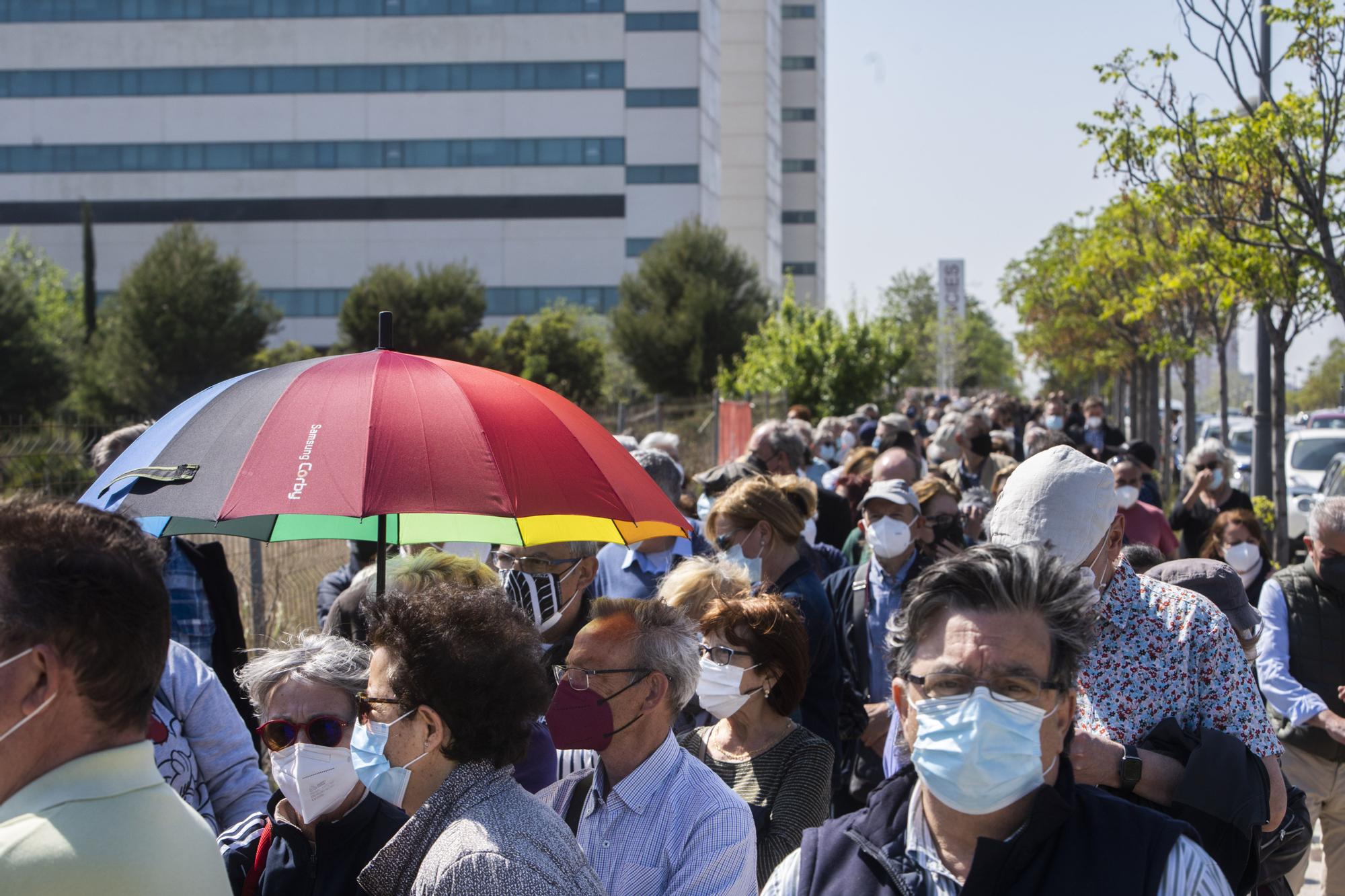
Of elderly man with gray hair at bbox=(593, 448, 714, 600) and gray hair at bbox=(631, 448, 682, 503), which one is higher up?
gray hair at bbox=(631, 448, 682, 503)

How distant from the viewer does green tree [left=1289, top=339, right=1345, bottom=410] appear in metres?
73.8

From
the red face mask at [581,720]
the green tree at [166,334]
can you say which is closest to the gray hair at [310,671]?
the red face mask at [581,720]

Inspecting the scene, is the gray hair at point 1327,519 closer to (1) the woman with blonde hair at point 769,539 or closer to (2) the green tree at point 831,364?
(1) the woman with blonde hair at point 769,539

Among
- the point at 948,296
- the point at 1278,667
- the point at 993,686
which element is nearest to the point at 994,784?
the point at 993,686

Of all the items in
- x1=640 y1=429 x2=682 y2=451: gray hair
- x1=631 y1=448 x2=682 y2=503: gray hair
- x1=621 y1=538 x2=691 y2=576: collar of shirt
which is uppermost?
x1=640 y1=429 x2=682 y2=451: gray hair

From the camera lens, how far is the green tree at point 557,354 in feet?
165

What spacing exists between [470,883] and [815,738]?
1.91 meters

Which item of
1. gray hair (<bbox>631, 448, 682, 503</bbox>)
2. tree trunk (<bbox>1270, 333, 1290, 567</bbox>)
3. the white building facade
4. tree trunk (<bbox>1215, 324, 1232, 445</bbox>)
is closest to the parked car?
tree trunk (<bbox>1215, 324, 1232, 445</bbox>)

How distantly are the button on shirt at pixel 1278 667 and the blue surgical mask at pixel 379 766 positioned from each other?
418 centimetres

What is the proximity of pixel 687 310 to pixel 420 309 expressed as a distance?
11.3 metres

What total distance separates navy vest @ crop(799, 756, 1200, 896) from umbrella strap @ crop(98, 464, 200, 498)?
2189mm

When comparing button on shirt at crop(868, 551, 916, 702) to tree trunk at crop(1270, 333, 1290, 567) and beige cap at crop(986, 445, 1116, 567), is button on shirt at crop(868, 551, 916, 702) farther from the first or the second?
tree trunk at crop(1270, 333, 1290, 567)

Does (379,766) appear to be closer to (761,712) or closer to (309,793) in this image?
(309,793)

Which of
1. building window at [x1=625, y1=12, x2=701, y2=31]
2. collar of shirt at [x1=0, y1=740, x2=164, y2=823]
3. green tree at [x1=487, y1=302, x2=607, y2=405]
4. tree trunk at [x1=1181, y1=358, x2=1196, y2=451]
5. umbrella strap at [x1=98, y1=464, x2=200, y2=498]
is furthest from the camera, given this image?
building window at [x1=625, y1=12, x2=701, y2=31]
